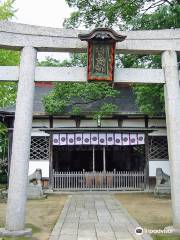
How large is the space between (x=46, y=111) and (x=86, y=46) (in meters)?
11.0

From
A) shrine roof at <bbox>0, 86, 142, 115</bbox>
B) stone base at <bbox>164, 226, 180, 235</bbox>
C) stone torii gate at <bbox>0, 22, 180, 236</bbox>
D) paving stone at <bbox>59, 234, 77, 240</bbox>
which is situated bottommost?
paving stone at <bbox>59, 234, 77, 240</bbox>

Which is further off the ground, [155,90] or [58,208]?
[155,90]

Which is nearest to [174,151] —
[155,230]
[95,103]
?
[155,230]

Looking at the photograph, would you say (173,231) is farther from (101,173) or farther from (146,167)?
(146,167)

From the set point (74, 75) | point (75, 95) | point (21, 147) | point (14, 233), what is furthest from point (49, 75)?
point (75, 95)

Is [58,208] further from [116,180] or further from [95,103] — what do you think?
[95,103]

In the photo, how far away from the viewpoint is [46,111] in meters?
20.6

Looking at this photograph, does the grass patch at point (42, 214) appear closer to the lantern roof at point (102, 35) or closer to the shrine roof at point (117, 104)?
the lantern roof at point (102, 35)

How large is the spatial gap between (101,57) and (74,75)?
2.85 feet

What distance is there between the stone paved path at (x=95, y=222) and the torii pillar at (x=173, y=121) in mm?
1284

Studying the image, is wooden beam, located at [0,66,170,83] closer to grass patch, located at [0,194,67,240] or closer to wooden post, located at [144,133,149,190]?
grass patch, located at [0,194,67,240]

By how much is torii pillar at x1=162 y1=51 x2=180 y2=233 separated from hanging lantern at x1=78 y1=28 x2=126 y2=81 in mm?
1487

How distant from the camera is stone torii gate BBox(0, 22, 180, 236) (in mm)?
9125

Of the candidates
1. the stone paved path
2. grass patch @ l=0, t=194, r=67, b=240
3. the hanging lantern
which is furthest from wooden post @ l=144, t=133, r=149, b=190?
the hanging lantern
